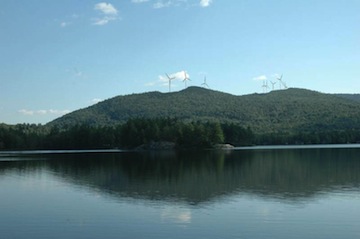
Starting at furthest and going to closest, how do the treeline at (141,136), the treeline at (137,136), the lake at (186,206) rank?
1. the treeline at (141,136)
2. the treeline at (137,136)
3. the lake at (186,206)

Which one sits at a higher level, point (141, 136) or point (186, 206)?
point (141, 136)

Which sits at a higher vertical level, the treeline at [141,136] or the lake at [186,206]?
the treeline at [141,136]

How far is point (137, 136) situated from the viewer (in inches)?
6521

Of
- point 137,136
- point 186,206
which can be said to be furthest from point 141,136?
point 186,206

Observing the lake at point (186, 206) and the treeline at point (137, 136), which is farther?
the treeline at point (137, 136)

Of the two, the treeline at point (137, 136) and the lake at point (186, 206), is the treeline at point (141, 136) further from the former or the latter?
the lake at point (186, 206)

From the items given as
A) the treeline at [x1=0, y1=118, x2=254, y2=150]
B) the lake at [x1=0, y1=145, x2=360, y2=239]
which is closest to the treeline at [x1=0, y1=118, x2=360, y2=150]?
the treeline at [x1=0, y1=118, x2=254, y2=150]

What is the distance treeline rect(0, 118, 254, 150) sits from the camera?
159125 millimetres

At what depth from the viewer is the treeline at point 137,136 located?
159125 millimetres

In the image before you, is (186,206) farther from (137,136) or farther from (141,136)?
(137,136)

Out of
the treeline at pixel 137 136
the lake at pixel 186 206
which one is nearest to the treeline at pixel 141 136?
the treeline at pixel 137 136

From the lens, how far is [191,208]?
96.8ft

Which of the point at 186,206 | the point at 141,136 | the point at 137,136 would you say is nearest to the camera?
the point at 186,206

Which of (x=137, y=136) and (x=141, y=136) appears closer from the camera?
(x=141, y=136)
